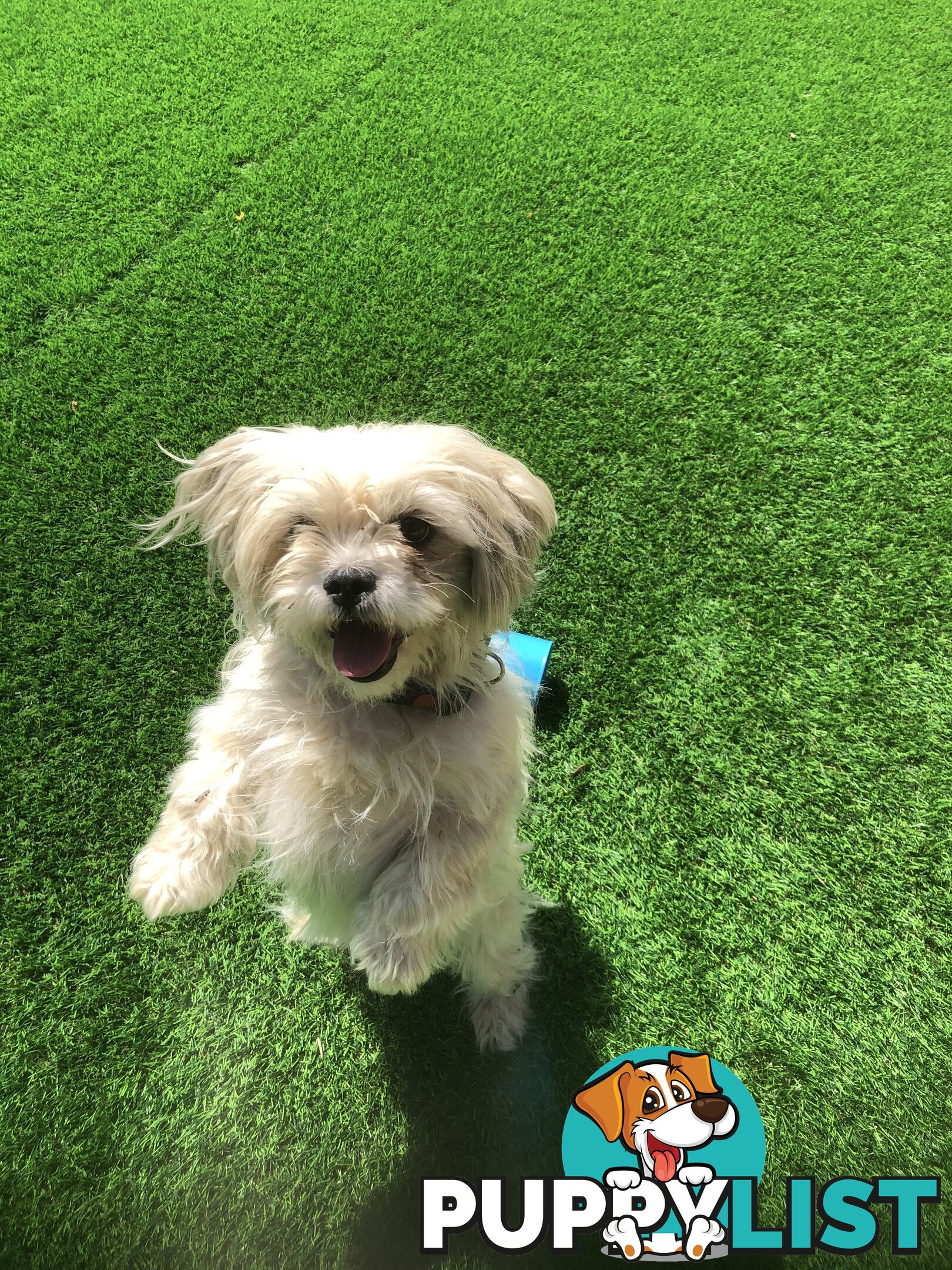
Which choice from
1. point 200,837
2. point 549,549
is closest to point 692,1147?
point 200,837

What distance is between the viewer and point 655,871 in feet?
8.07

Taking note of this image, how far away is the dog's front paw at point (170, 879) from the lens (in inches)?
60.4

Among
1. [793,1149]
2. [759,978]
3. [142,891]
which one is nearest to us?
[142,891]

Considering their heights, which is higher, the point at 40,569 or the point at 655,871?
the point at 40,569

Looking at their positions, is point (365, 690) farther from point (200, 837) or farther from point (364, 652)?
point (200, 837)

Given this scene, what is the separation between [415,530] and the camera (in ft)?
4.66

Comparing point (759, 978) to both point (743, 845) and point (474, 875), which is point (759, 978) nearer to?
point (743, 845)

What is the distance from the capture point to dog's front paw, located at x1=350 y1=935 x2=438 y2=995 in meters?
1.52

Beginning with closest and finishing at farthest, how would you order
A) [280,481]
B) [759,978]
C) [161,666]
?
[280,481] → [759,978] → [161,666]

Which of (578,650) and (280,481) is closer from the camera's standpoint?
(280,481)

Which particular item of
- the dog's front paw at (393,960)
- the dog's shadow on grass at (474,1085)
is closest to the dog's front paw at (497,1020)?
the dog's shadow on grass at (474,1085)

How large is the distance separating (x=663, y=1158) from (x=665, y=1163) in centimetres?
1

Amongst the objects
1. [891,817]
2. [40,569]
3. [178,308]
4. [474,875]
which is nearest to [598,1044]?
[474,875]

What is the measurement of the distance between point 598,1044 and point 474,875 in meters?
1.11
